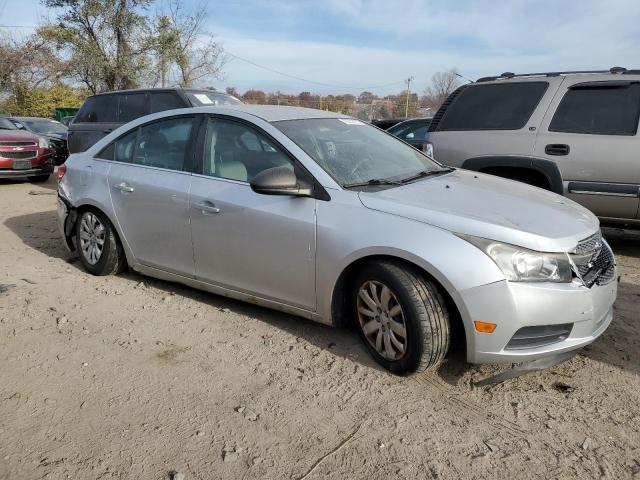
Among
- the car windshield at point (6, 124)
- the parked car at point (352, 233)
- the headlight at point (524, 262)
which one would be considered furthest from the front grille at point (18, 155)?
the headlight at point (524, 262)

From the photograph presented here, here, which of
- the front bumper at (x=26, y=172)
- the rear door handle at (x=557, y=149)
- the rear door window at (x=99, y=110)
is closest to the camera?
the rear door handle at (x=557, y=149)

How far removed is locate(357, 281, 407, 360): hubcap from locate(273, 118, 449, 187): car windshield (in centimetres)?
72

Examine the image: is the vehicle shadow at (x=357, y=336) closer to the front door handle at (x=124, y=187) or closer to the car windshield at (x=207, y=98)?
the front door handle at (x=124, y=187)

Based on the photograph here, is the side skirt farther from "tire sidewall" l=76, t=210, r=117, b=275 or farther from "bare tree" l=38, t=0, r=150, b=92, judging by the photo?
"bare tree" l=38, t=0, r=150, b=92

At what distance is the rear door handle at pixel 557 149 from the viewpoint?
5.43 meters

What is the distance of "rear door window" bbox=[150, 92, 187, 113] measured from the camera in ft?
27.3

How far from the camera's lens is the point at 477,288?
9.19ft

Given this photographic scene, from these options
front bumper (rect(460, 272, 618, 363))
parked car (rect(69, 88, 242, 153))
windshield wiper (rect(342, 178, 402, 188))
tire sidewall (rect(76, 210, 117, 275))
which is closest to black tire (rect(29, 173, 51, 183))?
parked car (rect(69, 88, 242, 153))

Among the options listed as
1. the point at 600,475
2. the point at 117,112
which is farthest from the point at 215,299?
the point at 117,112

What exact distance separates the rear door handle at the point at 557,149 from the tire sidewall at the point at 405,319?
10.7 ft

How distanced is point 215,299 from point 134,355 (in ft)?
3.47

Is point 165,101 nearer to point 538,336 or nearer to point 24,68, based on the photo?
point 538,336

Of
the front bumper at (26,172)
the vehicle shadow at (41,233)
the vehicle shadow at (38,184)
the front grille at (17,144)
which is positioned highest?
the front grille at (17,144)

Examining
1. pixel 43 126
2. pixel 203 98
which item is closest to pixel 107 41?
pixel 43 126
